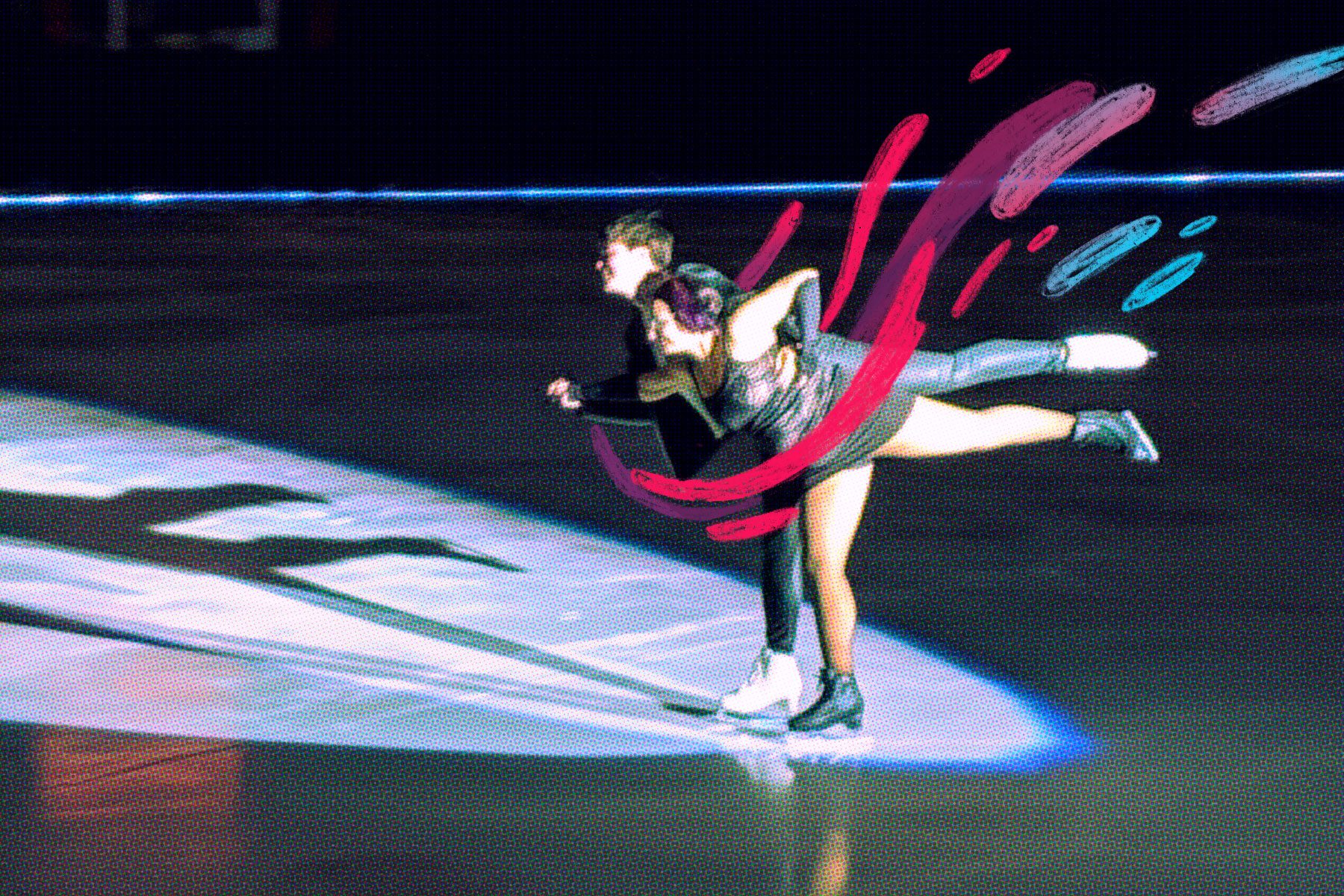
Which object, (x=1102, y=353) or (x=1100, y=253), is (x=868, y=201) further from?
(x=1102, y=353)

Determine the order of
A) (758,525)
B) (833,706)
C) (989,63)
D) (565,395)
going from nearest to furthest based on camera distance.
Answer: (565,395) → (758,525) → (833,706) → (989,63)

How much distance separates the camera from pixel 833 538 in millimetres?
4703

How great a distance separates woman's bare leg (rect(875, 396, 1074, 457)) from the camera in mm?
4730

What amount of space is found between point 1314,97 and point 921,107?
4107mm

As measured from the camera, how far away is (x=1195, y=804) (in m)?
4.55

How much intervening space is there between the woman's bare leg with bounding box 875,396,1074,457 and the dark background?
715 inches

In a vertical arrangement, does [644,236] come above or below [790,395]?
above

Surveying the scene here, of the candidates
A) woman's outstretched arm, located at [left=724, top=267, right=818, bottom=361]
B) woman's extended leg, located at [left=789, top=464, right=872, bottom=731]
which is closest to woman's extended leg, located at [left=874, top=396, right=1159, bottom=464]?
woman's extended leg, located at [left=789, top=464, right=872, bottom=731]

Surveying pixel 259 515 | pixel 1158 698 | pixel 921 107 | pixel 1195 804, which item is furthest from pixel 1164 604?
pixel 921 107

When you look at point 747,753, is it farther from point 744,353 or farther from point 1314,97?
point 1314,97

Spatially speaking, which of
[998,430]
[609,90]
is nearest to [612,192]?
[609,90]

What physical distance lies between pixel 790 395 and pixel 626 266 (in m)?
0.43

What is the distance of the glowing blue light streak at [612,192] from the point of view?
22.0m

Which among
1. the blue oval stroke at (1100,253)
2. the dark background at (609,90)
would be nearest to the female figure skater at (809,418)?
the blue oval stroke at (1100,253)
